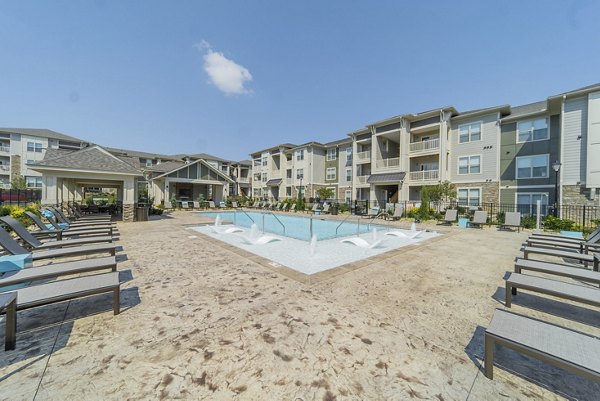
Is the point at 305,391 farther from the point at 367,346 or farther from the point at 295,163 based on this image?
the point at 295,163

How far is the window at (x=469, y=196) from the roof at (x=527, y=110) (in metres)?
6.16

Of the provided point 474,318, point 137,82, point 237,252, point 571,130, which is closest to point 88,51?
point 137,82

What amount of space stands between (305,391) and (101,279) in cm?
318

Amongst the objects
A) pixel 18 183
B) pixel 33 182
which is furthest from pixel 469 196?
pixel 33 182

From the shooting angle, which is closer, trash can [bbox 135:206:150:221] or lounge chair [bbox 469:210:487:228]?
lounge chair [bbox 469:210:487:228]

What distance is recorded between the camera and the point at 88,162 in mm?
13297

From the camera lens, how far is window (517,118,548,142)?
17297mm

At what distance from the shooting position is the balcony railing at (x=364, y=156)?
2625cm

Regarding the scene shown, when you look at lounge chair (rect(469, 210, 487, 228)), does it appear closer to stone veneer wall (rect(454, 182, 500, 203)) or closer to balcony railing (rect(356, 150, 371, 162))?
stone veneer wall (rect(454, 182, 500, 203))

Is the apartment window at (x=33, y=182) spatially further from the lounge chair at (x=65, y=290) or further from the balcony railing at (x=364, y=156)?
the lounge chair at (x=65, y=290)

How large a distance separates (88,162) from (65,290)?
14.6 metres

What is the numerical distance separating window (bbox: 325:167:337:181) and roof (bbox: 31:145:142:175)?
2298cm

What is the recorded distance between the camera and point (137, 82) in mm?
14656

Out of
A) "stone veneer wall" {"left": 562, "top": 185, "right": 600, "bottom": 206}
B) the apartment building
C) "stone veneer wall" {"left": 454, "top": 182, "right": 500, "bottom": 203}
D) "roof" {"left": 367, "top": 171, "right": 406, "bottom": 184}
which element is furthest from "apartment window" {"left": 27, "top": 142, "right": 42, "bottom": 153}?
"stone veneer wall" {"left": 562, "top": 185, "right": 600, "bottom": 206}
